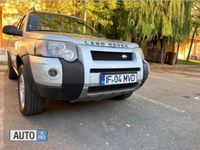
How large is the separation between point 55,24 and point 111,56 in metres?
1.57

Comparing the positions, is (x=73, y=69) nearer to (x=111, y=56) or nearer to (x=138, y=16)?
(x=111, y=56)

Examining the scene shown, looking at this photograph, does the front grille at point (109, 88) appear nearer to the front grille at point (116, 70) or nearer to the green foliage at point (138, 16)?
the front grille at point (116, 70)

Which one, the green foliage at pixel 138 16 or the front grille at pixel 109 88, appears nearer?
the front grille at pixel 109 88

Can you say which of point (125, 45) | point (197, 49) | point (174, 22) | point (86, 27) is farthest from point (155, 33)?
point (197, 49)

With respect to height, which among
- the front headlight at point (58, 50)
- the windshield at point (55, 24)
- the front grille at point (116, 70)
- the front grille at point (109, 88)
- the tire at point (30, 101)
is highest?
the windshield at point (55, 24)

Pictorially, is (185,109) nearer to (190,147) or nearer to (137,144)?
Answer: (190,147)

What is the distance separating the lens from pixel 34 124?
332 centimetres

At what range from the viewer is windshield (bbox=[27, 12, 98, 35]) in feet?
13.7

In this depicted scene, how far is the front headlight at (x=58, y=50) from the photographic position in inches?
120

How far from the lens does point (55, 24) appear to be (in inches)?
175

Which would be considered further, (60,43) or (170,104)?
(170,104)

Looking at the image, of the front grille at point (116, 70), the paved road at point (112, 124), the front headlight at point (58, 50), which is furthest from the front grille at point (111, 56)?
the paved road at point (112, 124)

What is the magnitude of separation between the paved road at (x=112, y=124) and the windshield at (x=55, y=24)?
1406 mm

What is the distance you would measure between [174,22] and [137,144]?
1305cm
